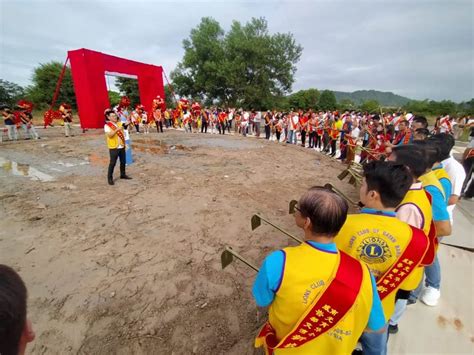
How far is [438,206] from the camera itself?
1.99 meters

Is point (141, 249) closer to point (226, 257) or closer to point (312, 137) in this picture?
point (226, 257)

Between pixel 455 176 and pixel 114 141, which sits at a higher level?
pixel 114 141

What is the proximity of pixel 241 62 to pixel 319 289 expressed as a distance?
3119 cm

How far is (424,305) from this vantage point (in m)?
2.53

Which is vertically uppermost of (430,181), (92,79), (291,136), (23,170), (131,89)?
(131,89)

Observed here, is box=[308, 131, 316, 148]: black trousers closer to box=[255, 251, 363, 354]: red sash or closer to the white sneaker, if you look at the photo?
the white sneaker

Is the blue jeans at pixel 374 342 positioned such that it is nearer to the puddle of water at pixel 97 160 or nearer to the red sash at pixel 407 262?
the red sash at pixel 407 262

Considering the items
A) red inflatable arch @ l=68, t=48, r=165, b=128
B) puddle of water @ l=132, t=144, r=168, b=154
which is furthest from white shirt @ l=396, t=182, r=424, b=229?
red inflatable arch @ l=68, t=48, r=165, b=128

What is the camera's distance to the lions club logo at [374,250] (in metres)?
1.40

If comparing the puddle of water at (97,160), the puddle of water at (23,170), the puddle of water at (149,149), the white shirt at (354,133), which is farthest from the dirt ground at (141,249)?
the white shirt at (354,133)

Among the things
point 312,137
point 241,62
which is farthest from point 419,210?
point 241,62

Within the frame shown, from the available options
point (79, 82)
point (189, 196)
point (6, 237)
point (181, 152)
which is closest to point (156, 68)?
point (79, 82)

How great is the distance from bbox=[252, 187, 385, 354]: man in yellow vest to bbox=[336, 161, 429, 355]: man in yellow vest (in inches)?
11.0

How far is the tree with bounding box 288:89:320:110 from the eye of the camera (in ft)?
178
